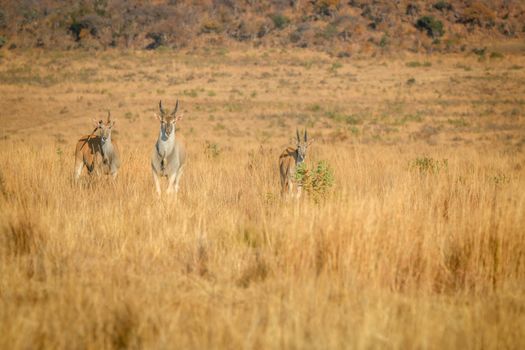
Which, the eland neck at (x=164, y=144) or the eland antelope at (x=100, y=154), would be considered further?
the eland antelope at (x=100, y=154)

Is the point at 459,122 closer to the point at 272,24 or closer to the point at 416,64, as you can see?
the point at 416,64

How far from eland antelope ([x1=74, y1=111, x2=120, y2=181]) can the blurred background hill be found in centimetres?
3853

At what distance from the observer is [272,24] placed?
55562mm

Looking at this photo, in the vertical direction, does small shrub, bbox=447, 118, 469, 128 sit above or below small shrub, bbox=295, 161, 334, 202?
below

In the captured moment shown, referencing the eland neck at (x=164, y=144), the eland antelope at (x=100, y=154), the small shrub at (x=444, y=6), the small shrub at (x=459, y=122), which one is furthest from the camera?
the small shrub at (x=444, y=6)

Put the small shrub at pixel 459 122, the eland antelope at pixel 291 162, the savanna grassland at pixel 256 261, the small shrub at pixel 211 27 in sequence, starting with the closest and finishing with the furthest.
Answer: the savanna grassland at pixel 256 261, the eland antelope at pixel 291 162, the small shrub at pixel 459 122, the small shrub at pixel 211 27

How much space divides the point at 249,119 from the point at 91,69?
1912 cm

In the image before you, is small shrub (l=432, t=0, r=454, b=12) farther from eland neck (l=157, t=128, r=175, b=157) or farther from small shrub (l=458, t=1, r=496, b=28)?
eland neck (l=157, t=128, r=175, b=157)

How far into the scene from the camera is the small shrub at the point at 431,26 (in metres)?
53.8

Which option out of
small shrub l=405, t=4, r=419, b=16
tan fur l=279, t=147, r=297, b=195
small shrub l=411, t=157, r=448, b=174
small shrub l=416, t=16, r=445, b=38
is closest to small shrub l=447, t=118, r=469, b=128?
small shrub l=411, t=157, r=448, b=174

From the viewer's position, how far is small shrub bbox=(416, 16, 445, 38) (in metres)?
53.8

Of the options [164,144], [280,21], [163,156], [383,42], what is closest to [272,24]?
[280,21]

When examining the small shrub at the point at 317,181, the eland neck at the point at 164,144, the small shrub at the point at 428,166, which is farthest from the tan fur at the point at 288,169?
the small shrub at the point at 428,166

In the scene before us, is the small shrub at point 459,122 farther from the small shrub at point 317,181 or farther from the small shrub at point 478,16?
the small shrub at point 478,16
